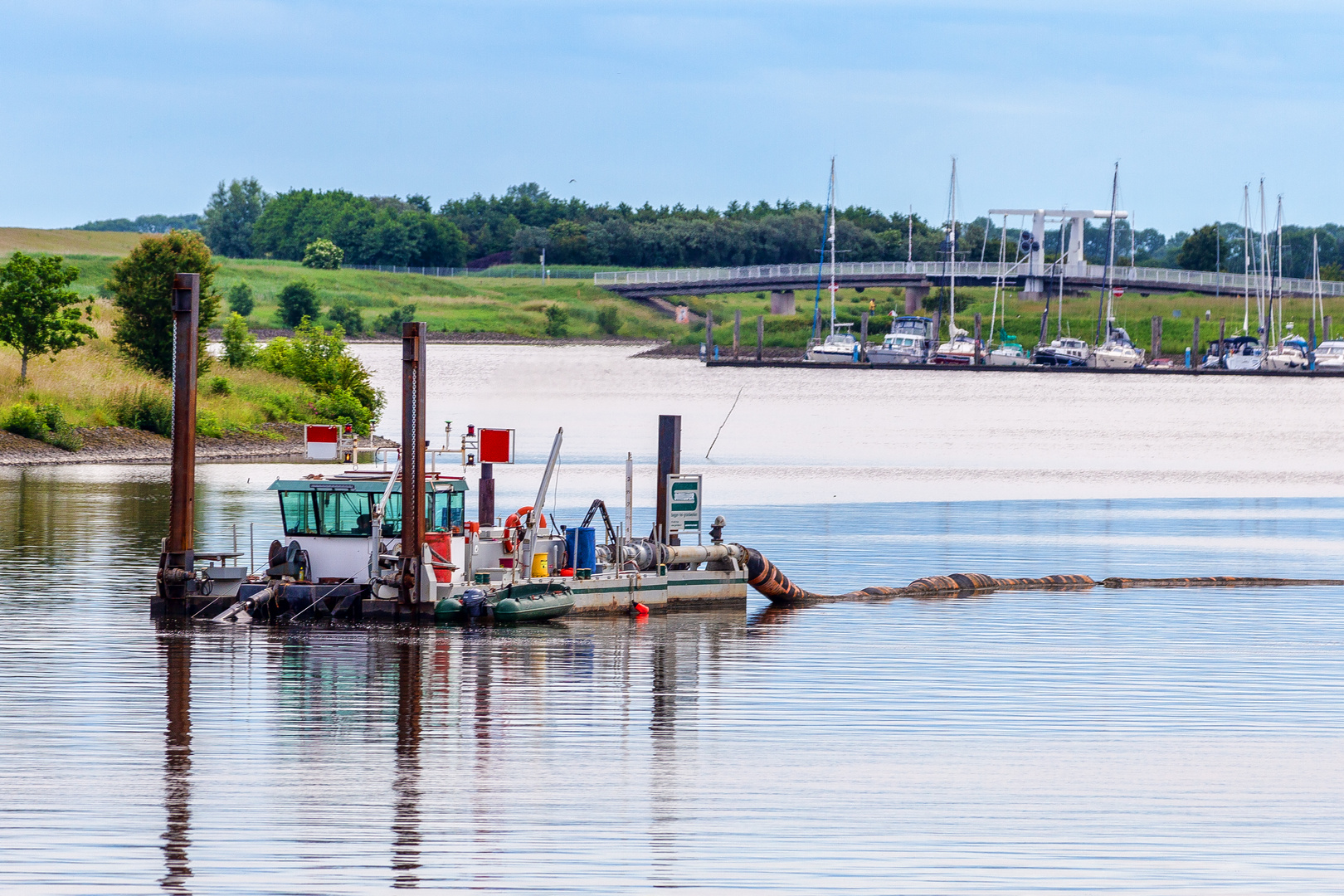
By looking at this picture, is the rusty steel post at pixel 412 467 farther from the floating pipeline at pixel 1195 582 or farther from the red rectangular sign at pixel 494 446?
the floating pipeline at pixel 1195 582

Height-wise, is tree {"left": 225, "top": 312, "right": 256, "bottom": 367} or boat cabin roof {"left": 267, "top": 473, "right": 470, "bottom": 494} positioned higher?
tree {"left": 225, "top": 312, "right": 256, "bottom": 367}

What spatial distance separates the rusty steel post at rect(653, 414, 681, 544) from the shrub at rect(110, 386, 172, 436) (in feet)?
142

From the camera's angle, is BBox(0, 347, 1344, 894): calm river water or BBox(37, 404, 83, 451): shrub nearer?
BBox(0, 347, 1344, 894): calm river water

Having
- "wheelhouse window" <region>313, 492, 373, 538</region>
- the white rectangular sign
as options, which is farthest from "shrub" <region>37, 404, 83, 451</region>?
"wheelhouse window" <region>313, 492, 373, 538</region>

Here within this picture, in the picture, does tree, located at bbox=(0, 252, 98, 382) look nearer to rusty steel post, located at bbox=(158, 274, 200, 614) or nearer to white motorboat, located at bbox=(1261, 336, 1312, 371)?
rusty steel post, located at bbox=(158, 274, 200, 614)

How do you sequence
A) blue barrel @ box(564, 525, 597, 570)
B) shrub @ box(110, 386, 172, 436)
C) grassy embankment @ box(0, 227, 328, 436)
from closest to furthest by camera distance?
blue barrel @ box(564, 525, 597, 570) < grassy embankment @ box(0, 227, 328, 436) < shrub @ box(110, 386, 172, 436)

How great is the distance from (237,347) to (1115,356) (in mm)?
118379

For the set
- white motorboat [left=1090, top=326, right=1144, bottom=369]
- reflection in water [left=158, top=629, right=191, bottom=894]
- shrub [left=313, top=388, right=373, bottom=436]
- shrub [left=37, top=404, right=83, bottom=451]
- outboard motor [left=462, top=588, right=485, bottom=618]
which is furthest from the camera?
white motorboat [left=1090, top=326, right=1144, bottom=369]

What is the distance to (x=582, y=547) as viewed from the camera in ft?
121

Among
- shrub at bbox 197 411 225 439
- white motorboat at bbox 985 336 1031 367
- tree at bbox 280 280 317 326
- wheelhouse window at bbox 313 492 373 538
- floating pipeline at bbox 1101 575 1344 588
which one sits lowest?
floating pipeline at bbox 1101 575 1344 588

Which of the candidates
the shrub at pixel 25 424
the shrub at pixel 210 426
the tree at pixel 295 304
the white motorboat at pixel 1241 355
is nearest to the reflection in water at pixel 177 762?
the shrub at pixel 25 424

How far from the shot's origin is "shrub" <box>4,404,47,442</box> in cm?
7406

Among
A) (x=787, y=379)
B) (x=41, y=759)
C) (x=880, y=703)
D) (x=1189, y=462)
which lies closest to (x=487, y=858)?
(x=41, y=759)

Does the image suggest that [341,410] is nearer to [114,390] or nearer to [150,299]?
[150,299]
